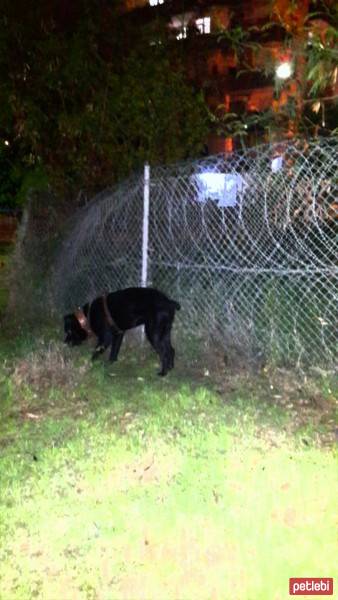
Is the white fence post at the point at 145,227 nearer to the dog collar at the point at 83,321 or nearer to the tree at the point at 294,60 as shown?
the dog collar at the point at 83,321

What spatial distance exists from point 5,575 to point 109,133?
22.2 ft

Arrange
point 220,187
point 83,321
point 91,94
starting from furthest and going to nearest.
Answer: point 91,94, point 83,321, point 220,187

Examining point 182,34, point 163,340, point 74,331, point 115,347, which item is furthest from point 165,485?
point 182,34

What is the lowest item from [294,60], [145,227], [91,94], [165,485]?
[165,485]

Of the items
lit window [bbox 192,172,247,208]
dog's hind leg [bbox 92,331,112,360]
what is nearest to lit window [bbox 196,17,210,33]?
lit window [bbox 192,172,247,208]

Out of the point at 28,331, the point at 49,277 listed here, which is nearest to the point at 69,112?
the point at 49,277

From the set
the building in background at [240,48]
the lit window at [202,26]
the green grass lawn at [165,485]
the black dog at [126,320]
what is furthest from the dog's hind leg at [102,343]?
the lit window at [202,26]

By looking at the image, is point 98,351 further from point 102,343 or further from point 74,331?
point 74,331

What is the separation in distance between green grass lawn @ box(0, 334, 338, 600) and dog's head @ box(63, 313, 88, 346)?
3.00 ft

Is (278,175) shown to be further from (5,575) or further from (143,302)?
(5,575)

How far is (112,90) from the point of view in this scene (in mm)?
8320

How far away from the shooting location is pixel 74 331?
19.3ft

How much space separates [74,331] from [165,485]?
9.84 feet

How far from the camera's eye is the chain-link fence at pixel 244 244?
4461mm
